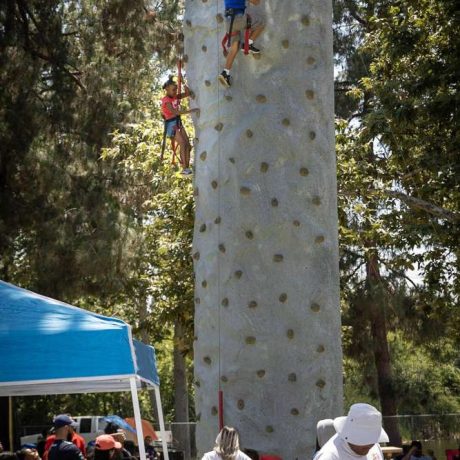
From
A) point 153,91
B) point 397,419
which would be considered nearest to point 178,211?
point 153,91

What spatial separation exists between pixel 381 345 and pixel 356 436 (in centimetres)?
2448

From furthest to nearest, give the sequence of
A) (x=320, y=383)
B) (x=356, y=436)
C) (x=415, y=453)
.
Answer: (x=415, y=453)
(x=320, y=383)
(x=356, y=436)

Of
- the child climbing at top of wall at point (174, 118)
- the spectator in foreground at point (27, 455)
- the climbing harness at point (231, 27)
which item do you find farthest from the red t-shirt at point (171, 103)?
the spectator in foreground at point (27, 455)

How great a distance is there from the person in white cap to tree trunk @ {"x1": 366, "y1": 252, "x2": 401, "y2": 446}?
20.1 metres

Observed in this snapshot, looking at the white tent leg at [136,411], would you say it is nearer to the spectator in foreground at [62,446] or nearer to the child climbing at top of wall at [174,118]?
the spectator in foreground at [62,446]

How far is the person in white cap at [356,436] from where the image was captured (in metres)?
4.73

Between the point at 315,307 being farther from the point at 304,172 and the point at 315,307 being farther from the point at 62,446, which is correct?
the point at 62,446

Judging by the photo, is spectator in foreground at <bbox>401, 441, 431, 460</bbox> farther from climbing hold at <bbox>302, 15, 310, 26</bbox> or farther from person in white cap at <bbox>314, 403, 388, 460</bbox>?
person in white cap at <bbox>314, 403, 388, 460</bbox>

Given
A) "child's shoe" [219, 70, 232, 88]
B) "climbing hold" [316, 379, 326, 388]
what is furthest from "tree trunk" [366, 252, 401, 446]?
"climbing hold" [316, 379, 326, 388]

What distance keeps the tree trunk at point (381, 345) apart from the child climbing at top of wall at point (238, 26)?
1723cm

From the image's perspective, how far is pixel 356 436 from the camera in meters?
4.73

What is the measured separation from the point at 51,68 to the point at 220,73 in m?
16.1

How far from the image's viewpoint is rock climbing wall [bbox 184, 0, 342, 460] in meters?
7.62

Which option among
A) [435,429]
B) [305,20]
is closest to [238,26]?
[305,20]
